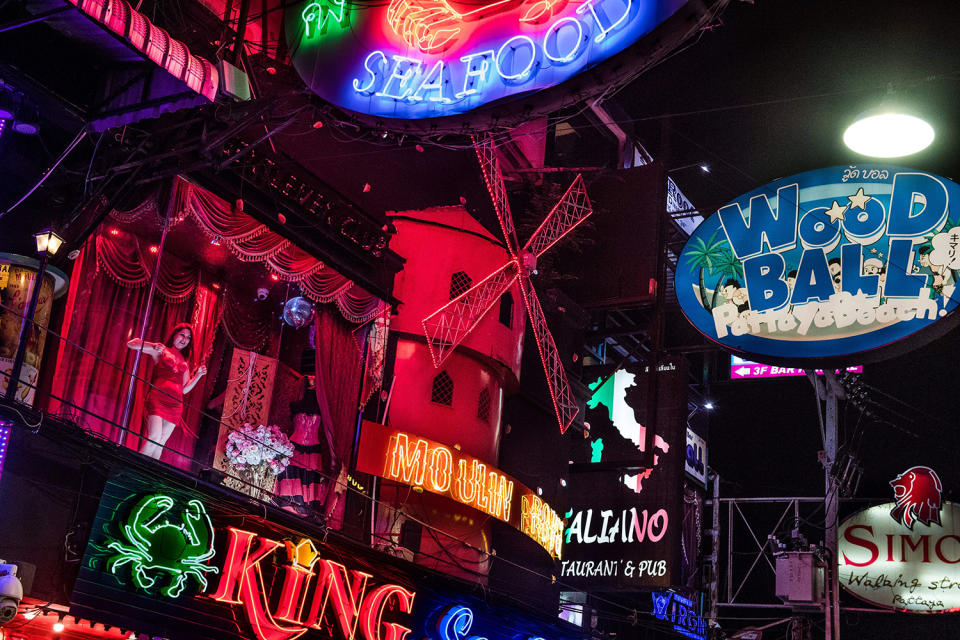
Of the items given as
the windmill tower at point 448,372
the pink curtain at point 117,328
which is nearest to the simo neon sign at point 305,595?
the pink curtain at point 117,328

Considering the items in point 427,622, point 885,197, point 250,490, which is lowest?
point 427,622

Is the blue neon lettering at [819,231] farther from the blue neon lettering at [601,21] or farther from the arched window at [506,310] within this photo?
the arched window at [506,310]

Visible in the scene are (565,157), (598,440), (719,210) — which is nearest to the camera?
(719,210)

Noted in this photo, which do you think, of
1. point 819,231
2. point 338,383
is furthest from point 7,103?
point 819,231

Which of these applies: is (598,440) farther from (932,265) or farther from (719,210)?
(932,265)

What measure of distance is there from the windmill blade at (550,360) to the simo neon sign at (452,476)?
A: 186 centimetres

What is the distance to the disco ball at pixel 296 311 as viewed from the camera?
18484mm

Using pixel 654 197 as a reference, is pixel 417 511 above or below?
below

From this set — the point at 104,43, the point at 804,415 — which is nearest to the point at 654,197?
the point at 104,43

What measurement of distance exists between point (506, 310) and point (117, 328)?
27.7 ft

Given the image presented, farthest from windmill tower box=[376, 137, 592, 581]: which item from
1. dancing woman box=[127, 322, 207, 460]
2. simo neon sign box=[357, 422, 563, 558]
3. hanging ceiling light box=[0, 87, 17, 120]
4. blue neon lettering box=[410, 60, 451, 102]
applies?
hanging ceiling light box=[0, 87, 17, 120]

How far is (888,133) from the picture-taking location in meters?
15.1

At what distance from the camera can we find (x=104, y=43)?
43.0 feet

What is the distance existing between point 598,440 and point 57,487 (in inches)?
528
